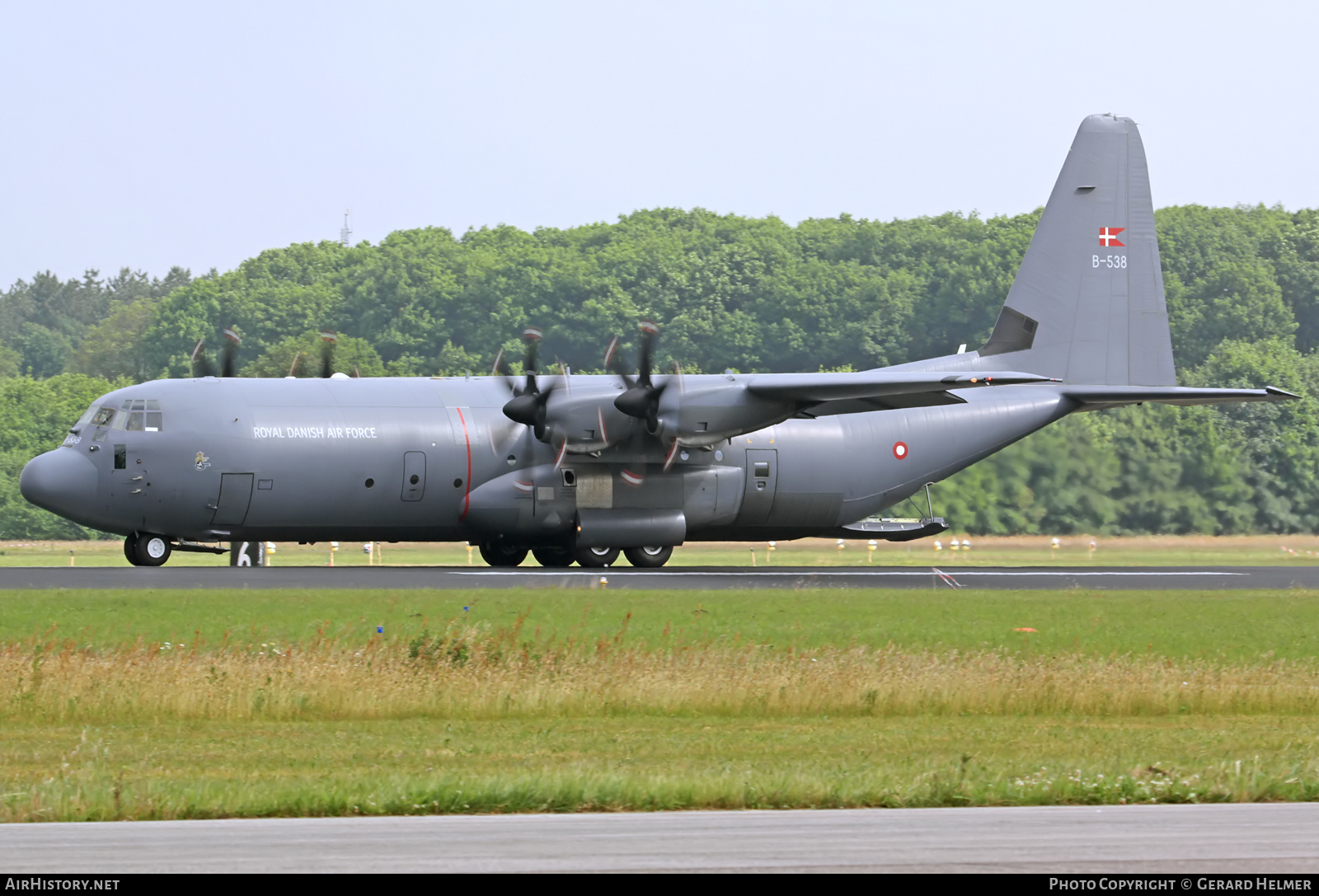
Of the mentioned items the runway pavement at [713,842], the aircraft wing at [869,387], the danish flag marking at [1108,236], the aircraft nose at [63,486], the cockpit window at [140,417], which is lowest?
the runway pavement at [713,842]

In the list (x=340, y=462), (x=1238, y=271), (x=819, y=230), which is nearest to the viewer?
(x=340, y=462)

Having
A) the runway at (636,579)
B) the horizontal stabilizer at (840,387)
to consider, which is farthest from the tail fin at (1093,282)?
the horizontal stabilizer at (840,387)

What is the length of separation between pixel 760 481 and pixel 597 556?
404 centimetres

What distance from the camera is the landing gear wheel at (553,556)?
113 ft

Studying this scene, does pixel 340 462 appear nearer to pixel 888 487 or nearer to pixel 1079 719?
pixel 888 487

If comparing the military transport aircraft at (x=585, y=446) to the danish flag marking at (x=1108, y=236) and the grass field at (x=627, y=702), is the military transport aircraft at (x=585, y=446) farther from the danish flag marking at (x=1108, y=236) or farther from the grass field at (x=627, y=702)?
the grass field at (x=627, y=702)

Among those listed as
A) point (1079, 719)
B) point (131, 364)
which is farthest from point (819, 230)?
point (1079, 719)

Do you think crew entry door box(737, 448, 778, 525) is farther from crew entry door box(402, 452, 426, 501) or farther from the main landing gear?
crew entry door box(402, 452, 426, 501)

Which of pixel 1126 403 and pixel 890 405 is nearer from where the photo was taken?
pixel 890 405

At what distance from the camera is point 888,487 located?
35781 mm

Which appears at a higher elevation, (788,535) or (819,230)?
(819,230)

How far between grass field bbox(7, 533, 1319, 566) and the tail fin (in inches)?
202

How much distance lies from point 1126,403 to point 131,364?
8179 centimetres

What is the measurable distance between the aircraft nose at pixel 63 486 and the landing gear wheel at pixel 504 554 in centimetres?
870
